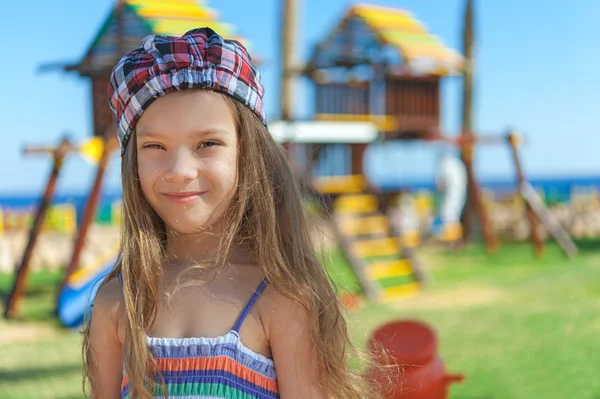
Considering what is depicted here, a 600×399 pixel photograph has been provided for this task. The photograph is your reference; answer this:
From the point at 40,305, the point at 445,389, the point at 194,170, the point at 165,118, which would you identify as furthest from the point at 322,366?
the point at 40,305

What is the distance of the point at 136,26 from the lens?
19.3 ft

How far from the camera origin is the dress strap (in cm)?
151

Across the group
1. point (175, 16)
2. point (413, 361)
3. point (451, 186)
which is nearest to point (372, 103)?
point (175, 16)

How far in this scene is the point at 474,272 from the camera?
9.21 meters

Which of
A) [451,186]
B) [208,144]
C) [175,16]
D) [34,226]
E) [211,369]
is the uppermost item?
[175,16]

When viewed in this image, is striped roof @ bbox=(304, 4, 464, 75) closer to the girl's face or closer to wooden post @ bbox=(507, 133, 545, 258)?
wooden post @ bbox=(507, 133, 545, 258)

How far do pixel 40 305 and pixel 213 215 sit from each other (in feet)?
A: 21.2

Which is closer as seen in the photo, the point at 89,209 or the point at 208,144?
the point at 208,144

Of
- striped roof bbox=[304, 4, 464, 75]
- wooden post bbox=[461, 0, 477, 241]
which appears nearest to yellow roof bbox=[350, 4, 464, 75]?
striped roof bbox=[304, 4, 464, 75]

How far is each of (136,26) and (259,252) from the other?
4.81 metres

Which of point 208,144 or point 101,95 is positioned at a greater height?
point 208,144

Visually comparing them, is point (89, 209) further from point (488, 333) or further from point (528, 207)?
point (528, 207)

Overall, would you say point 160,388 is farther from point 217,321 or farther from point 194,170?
point 194,170

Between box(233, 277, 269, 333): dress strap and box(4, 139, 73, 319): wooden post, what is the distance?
224 inches
